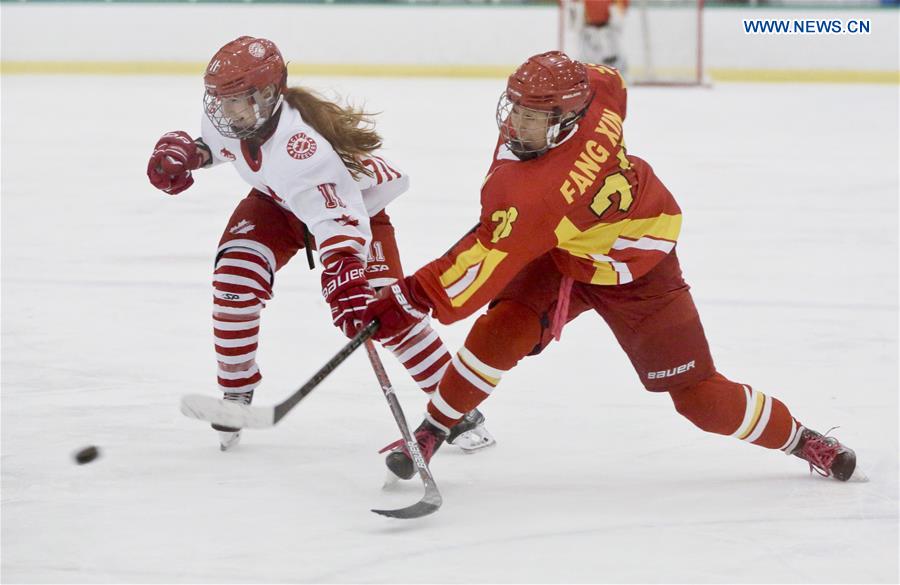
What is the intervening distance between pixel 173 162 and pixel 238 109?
0.82 feet

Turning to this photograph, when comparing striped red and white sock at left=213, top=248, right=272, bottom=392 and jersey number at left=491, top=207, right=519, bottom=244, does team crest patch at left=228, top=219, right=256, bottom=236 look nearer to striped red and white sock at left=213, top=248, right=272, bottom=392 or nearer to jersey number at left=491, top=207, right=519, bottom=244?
striped red and white sock at left=213, top=248, right=272, bottom=392

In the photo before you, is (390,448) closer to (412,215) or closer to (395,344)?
(395,344)

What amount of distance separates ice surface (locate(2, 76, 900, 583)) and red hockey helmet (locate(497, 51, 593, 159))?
2.25ft

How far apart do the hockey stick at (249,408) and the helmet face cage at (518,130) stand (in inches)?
16.2

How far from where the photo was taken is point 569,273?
230cm

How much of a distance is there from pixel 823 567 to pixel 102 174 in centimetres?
464

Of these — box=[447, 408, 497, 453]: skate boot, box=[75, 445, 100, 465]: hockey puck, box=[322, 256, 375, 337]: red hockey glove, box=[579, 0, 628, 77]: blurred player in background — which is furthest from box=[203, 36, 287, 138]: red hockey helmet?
box=[579, 0, 628, 77]: blurred player in background

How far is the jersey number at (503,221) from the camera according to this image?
2.06m

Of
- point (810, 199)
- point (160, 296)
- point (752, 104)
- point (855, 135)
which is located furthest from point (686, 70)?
point (160, 296)

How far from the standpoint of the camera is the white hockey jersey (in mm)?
2289

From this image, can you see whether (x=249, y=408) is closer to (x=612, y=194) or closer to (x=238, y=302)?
(x=238, y=302)

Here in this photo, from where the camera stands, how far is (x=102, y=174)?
19.4ft

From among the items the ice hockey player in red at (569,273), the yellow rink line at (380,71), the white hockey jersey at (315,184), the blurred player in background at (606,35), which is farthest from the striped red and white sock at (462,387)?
the yellow rink line at (380,71)

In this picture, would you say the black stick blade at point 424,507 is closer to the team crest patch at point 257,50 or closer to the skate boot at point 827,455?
the skate boot at point 827,455
